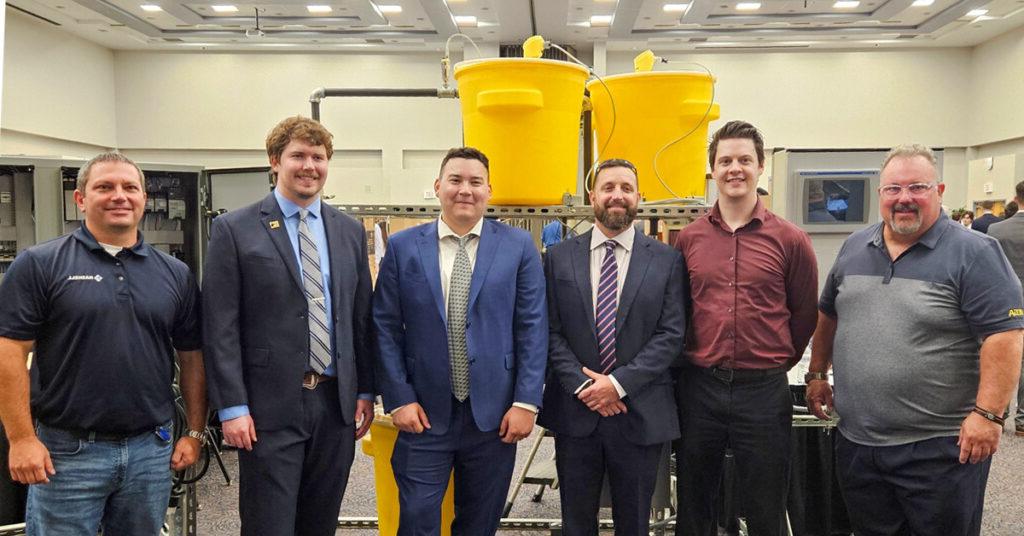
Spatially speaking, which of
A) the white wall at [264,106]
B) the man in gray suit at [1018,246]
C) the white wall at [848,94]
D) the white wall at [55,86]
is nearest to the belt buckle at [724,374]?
the man in gray suit at [1018,246]

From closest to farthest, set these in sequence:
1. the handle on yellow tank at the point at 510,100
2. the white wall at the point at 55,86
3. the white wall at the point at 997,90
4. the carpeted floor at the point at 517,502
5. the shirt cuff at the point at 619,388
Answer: the shirt cuff at the point at 619,388 → the handle on yellow tank at the point at 510,100 → the carpeted floor at the point at 517,502 → the white wall at the point at 55,86 → the white wall at the point at 997,90

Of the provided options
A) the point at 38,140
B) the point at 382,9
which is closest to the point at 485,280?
the point at 382,9

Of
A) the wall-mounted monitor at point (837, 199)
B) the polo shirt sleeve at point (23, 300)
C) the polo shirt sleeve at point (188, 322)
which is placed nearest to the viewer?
the polo shirt sleeve at point (23, 300)

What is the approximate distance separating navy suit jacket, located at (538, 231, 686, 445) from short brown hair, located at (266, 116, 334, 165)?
0.94m

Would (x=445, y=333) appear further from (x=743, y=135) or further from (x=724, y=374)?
(x=743, y=135)

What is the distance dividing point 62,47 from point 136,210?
13404 millimetres

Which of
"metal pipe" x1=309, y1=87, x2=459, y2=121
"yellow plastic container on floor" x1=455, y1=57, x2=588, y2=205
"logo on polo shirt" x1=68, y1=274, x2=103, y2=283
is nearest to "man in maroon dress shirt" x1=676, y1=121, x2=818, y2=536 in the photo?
"yellow plastic container on floor" x1=455, y1=57, x2=588, y2=205

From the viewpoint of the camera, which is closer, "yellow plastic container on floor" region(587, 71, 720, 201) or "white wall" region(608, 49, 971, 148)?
"yellow plastic container on floor" region(587, 71, 720, 201)

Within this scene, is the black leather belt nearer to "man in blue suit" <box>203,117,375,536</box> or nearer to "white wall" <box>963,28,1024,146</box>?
"man in blue suit" <box>203,117,375,536</box>

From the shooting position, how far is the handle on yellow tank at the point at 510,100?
2604mm

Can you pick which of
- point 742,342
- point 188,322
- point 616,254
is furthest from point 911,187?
point 188,322

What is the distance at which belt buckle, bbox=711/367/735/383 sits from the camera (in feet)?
7.76

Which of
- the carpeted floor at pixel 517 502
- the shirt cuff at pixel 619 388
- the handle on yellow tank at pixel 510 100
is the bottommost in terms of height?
the carpeted floor at pixel 517 502

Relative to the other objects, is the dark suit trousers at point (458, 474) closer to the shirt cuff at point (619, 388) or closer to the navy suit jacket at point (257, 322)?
the navy suit jacket at point (257, 322)
